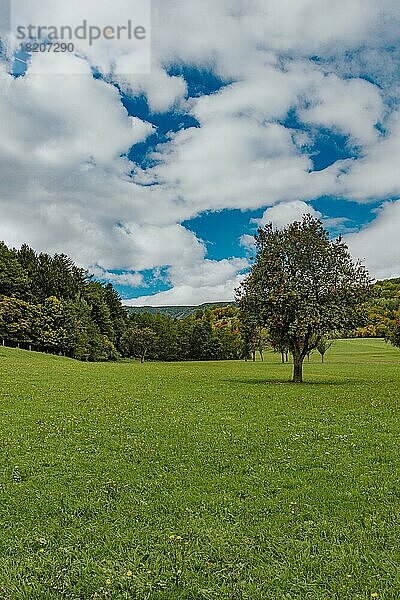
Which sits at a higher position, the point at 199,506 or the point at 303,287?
the point at 303,287

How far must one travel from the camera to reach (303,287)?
118ft

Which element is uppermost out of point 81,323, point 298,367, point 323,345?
point 81,323

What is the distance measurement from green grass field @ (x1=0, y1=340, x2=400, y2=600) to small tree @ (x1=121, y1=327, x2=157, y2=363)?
95517 millimetres

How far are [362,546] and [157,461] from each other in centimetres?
698

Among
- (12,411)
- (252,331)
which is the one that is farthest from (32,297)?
(12,411)

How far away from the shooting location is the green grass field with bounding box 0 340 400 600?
7.84 m

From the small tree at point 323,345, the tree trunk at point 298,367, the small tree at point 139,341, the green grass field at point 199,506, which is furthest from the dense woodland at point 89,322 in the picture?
the green grass field at point 199,506

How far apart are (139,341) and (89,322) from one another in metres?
18.1

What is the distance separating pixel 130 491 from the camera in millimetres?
11836

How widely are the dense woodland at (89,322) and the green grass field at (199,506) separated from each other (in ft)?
146

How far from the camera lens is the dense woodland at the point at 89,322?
84.9 metres

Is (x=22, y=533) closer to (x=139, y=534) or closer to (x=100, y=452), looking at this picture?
(x=139, y=534)

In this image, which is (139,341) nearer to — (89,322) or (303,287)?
(89,322)

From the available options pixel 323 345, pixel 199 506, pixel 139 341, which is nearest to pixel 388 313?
pixel 323 345
